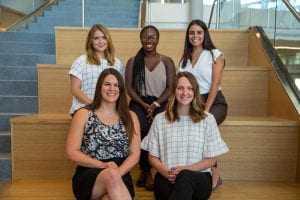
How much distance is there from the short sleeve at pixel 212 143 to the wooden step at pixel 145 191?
32 centimetres

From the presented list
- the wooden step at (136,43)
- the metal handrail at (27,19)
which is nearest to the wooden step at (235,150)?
the wooden step at (136,43)

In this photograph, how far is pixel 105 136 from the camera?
7.36ft

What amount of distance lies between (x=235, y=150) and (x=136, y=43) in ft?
5.62

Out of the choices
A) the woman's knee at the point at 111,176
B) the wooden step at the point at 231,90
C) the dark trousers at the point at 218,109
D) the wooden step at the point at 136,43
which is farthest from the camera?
the wooden step at the point at 136,43

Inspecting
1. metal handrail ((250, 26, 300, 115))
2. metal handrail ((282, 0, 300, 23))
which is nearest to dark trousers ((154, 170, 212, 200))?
metal handrail ((250, 26, 300, 115))

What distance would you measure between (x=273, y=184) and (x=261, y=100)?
0.91m

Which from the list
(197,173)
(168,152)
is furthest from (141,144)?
(197,173)

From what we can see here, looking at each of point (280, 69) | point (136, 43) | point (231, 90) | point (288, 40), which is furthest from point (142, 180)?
point (136, 43)

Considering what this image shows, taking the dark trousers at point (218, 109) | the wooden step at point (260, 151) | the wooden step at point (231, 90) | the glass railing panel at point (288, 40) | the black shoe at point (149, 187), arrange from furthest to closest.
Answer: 1. the wooden step at point (231, 90)
2. the glass railing panel at point (288, 40)
3. the wooden step at point (260, 151)
4. the dark trousers at point (218, 109)
5. the black shoe at point (149, 187)

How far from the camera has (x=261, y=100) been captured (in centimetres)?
342

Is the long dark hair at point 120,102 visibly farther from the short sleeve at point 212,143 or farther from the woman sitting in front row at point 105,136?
the short sleeve at point 212,143

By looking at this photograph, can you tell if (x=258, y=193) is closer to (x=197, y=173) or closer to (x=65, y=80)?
(x=197, y=173)

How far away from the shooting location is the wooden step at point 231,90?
334 centimetres

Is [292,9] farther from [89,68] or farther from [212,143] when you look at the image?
[89,68]
